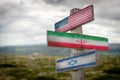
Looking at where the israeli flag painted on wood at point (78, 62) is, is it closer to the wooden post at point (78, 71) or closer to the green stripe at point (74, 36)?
the wooden post at point (78, 71)

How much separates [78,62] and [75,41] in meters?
0.67

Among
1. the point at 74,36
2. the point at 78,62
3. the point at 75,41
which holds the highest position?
the point at 74,36

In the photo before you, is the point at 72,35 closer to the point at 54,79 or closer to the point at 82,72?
the point at 82,72

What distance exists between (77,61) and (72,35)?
830 mm

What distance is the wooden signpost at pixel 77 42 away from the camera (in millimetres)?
7418

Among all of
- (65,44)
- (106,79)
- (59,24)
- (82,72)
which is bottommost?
(106,79)

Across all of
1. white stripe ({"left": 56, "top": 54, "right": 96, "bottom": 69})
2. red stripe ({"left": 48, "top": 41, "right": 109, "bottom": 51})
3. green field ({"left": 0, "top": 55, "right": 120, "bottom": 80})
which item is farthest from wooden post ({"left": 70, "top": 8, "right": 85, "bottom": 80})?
green field ({"left": 0, "top": 55, "right": 120, "bottom": 80})

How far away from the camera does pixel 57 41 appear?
7484 mm

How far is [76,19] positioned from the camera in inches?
322

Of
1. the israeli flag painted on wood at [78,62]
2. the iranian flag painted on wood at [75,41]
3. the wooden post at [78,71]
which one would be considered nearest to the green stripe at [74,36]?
the iranian flag painted on wood at [75,41]

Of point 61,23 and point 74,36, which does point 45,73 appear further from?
point 74,36

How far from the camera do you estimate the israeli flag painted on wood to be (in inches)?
280

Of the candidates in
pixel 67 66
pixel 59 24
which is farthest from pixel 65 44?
pixel 59 24

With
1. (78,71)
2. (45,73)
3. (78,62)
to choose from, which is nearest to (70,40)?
(78,62)
